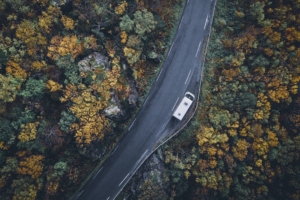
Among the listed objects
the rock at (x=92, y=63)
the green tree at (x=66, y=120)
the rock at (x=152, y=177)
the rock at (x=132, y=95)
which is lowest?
the rock at (x=152, y=177)

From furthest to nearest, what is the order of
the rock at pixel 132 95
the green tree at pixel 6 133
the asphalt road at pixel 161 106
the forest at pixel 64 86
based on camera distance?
the asphalt road at pixel 161 106 < the rock at pixel 132 95 < the forest at pixel 64 86 < the green tree at pixel 6 133

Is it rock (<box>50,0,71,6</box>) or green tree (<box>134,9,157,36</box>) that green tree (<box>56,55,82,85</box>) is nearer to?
rock (<box>50,0,71,6</box>)

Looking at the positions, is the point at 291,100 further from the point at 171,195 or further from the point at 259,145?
the point at 171,195

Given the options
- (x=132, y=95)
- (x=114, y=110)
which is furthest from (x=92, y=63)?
(x=132, y=95)

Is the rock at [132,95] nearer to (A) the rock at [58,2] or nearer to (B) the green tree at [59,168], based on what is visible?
(B) the green tree at [59,168]

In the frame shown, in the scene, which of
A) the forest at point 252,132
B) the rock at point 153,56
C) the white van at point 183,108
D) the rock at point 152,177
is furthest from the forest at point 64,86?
the forest at point 252,132

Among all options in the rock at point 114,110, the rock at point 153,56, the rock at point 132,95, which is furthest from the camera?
the rock at point 153,56
